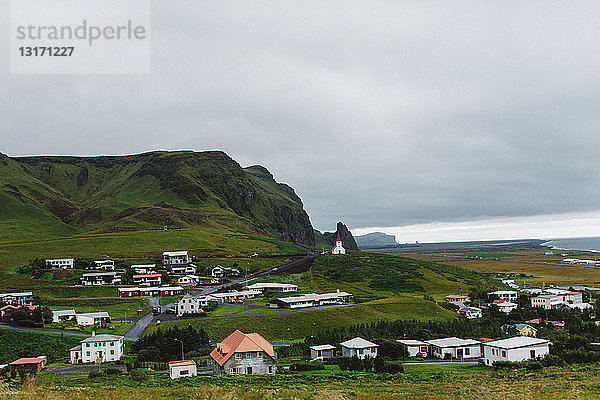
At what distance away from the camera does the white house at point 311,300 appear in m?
71.2

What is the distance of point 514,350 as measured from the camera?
45.0 metres

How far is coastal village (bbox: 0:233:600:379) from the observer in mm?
41562

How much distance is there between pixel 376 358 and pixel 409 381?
9.92m

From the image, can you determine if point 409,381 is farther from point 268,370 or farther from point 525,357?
point 525,357

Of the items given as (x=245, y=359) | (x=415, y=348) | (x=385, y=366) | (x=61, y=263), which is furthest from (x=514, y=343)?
(x=61, y=263)

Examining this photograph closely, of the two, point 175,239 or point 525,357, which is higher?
point 175,239

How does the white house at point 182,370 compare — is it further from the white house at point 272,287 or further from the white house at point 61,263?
the white house at point 61,263

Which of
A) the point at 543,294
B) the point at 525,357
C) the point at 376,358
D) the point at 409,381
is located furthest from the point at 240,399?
the point at 543,294

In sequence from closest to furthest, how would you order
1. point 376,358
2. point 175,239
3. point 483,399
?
1. point 483,399
2. point 376,358
3. point 175,239

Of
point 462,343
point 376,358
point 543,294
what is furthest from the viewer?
point 543,294

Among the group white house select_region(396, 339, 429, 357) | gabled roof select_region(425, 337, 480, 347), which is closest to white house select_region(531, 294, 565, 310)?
gabled roof select_region(425, 337, 480, 347)

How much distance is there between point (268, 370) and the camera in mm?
39844

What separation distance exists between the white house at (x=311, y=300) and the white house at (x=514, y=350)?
102 ft

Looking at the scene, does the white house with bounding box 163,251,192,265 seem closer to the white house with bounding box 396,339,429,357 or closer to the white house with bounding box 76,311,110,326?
the white house with bounding box 76,311,110,326
